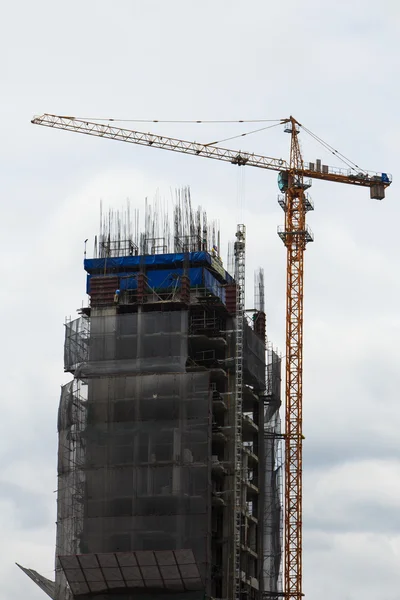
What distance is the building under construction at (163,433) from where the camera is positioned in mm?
171375

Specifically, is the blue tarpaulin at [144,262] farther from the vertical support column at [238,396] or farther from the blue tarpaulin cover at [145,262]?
the vertical support column at [238,396]

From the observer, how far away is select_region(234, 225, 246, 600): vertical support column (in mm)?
180625

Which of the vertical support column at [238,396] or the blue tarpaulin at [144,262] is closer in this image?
the vertical support column at [238,396]

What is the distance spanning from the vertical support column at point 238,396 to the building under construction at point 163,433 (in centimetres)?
16

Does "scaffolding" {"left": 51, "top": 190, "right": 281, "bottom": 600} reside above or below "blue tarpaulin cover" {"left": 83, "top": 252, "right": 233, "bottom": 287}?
below

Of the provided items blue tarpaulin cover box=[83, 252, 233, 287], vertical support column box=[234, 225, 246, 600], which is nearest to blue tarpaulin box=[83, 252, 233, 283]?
blue tarpaulin cover box=[83, 252, 233, 287]

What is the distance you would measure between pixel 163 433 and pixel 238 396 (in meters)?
14.3

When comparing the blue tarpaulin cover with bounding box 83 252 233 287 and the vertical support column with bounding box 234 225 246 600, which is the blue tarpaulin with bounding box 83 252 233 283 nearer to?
the blue tarpaulin cover with bounding box 83 252 233 287

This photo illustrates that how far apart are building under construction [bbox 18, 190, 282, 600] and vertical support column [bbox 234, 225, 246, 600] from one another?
0.16 m

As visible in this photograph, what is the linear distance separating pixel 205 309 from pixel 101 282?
1116 cm

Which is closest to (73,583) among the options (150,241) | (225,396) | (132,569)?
(132,569)

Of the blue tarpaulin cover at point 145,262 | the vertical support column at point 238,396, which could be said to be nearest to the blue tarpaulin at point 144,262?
the blue tarpaulin cover at point 145,262

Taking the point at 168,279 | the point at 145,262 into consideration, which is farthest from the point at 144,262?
the point at 168,279

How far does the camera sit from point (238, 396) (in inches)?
7343
